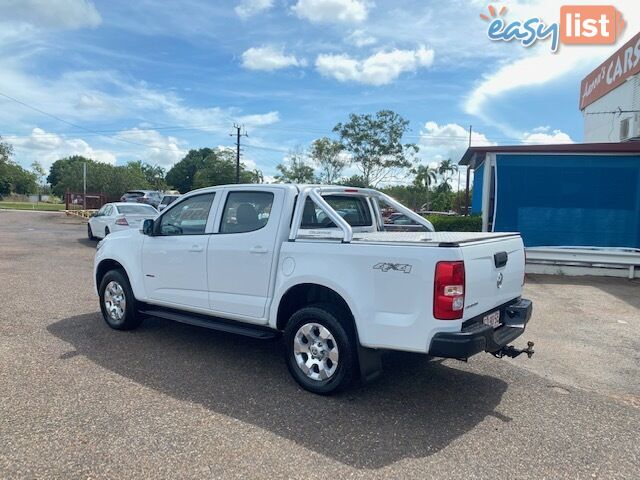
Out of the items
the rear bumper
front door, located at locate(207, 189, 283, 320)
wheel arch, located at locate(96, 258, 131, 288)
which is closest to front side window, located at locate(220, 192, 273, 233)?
front door, located at locate(207, 189, 283, 320)

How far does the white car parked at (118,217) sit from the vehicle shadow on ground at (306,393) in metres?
9.79

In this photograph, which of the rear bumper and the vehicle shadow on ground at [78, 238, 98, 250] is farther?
the vehicle shadow on ground at [78, 238, 98, 250]

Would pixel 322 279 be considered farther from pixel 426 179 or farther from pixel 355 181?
pixel 426 179

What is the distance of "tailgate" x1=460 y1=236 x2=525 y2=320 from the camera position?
3773 millimetres

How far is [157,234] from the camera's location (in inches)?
226

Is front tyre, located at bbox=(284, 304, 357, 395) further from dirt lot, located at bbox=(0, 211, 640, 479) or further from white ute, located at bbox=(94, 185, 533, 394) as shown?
dirt lot, located at bbox=(0, 211, 640, 479)

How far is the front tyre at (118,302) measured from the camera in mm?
6023

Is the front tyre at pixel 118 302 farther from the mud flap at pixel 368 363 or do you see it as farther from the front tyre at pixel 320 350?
the mud flap at pixel 368 363

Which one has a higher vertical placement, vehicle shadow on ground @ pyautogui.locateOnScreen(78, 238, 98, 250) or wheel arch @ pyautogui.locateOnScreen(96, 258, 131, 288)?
wheel arch @ pyautogui.locateOnScreen(96, 258, 131, 288)

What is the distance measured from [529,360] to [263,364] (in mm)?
2930

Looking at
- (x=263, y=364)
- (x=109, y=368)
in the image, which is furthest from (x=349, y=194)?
(x=109, y=368)

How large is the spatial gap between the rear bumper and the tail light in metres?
0.16

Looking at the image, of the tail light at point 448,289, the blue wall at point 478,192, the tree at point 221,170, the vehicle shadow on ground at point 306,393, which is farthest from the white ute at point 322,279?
the tree at point 221,170

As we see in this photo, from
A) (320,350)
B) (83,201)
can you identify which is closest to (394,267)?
(320,350)
